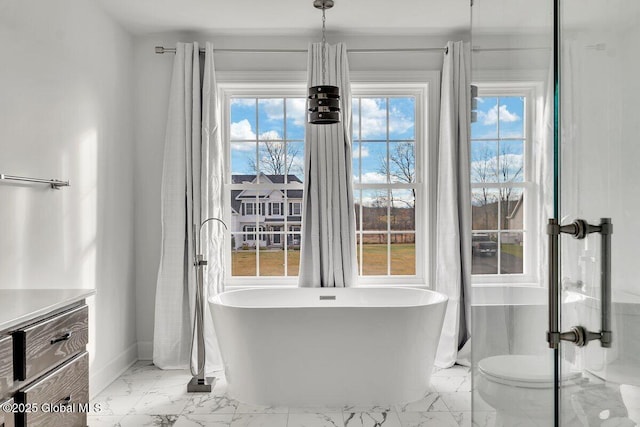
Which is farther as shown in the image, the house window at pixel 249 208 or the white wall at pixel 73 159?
the house window at pixel 249 208

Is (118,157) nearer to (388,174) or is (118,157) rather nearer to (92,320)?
(92,320)

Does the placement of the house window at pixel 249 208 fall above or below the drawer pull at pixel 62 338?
above

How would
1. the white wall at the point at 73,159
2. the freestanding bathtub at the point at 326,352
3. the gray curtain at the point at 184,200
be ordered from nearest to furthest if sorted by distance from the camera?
the white wall at the point at 73,159, the freestanding bathtub at the point at 326,352, the gray curtain at the point at 184,200

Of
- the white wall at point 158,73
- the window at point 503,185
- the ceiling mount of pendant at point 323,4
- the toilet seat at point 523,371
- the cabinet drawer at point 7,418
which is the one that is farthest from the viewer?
the white wall at point 158,73

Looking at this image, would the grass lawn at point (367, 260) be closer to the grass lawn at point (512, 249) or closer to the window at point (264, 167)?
the window at point (264, 167)

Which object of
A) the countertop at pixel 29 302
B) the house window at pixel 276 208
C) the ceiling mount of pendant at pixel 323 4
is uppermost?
the ceiling mount of pendant at pixel 323 4

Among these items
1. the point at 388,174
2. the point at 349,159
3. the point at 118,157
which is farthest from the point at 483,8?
the point at 118,157

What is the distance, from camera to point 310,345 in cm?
305

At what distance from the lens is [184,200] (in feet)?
12.8

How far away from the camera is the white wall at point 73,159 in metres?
2.51

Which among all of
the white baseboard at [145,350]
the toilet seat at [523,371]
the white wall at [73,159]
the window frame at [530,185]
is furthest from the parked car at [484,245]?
the white baseboard at [145,350]

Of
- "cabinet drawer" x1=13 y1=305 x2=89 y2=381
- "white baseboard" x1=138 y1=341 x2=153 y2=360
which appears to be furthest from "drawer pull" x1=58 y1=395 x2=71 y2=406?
"white baseboard" x1=138 y1=341 x2=153 y2=360

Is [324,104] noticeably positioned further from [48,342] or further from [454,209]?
[48,342]

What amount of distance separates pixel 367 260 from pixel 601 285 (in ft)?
10.9
